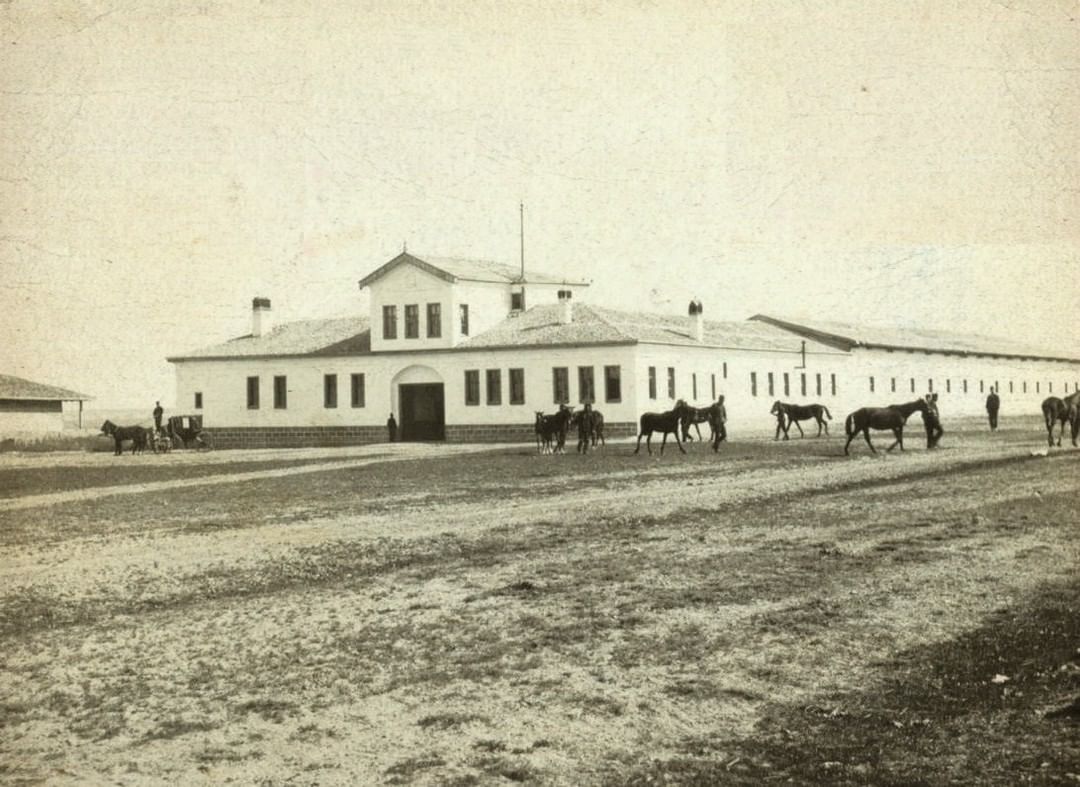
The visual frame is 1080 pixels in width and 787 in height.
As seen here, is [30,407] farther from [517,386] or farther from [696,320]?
[696,320]

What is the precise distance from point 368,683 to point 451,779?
1719 mm

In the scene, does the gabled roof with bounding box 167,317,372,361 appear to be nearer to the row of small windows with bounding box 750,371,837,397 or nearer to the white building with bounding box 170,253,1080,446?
the white building with bounding box 170,253,1080,446

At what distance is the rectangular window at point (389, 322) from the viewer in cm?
4275

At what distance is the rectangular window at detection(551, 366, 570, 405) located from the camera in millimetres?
39125

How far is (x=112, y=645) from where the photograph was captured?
7.81 meters

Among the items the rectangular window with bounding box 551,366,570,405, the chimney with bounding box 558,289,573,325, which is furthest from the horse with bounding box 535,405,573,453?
the chimney with bounding box 558,289,573,325

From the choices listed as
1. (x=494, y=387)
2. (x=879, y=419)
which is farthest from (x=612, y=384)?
(x=879, y=419)

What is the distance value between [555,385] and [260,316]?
57.7 ft

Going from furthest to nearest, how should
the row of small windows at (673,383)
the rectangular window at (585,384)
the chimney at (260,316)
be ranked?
the chimney at (260,316), the row of small windows at (673,383), the rectangular window at (585,384)

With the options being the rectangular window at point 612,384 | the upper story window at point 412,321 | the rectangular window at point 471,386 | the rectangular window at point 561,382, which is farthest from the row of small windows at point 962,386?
the upper story window at point 412,321

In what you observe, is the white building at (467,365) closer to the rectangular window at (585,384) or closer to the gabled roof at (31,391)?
the rectangular window at (585,384)

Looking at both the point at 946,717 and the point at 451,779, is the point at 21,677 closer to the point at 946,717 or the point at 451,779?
the point at 451,779

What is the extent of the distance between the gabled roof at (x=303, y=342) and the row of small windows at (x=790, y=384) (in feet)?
Answer: 57.3

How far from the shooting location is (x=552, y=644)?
7.55 meters
